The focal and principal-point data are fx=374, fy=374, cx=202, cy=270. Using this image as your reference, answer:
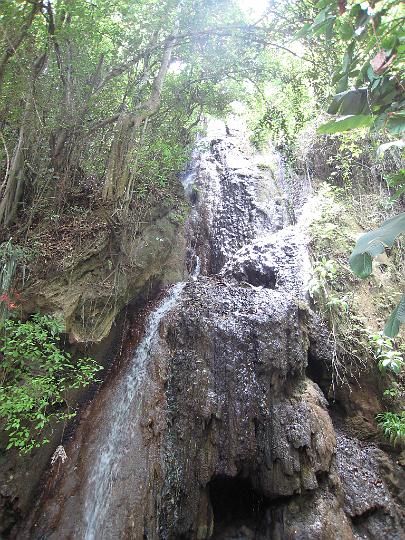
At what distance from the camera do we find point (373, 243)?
178 centimetres

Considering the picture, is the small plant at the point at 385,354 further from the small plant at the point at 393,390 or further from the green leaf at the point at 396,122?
the green leaf at the point at 396,122

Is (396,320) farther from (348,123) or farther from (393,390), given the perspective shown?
(393,390)

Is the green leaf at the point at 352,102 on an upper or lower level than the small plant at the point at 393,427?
upper

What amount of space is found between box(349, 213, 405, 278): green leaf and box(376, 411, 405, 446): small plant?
171 inches

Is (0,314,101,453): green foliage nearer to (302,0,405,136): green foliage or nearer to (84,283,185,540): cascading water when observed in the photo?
(84,283,185,540): cascading water

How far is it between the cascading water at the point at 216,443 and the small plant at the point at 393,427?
407 millimetres

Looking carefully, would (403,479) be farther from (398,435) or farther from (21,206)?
(21,206)

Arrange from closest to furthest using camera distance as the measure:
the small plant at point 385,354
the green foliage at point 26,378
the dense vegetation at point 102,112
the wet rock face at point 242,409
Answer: the green foliage at point 26,378
the wet rock face at point 242,409
the dense vegetation at point 102,112
the small plant at point 385,354

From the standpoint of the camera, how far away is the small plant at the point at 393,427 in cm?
517

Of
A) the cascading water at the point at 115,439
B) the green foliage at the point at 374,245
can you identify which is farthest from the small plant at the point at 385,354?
the green foliage at the point at 374,245

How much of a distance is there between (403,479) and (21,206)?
7136 millimetres

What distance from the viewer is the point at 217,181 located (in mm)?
10273

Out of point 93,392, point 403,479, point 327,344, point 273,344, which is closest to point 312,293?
point 327,344

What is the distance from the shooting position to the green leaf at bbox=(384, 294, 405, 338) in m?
1.98
